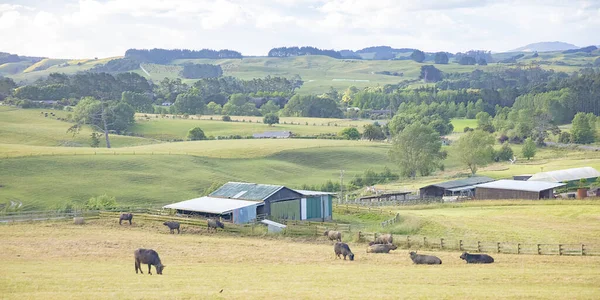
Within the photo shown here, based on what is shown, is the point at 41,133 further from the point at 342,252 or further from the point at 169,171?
the point at 342,252

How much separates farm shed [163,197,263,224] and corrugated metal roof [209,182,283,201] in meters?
0.94

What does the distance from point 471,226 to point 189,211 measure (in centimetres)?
2025

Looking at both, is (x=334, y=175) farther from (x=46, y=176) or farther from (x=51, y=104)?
(x=51, y=104)

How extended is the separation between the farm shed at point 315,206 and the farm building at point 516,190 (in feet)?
66.4

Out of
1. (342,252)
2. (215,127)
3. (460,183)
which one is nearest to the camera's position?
(342,252)

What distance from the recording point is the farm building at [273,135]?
123 meters

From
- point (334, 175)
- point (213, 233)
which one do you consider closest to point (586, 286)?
point (213, 233)

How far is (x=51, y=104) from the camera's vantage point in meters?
146

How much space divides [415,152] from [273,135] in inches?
1364

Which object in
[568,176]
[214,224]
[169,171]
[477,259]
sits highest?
[477,259]

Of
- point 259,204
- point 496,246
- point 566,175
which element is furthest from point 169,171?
point 496,246

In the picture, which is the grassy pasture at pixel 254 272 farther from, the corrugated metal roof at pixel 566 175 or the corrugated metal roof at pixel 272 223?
the corrugated metal roof at pixel 566 175

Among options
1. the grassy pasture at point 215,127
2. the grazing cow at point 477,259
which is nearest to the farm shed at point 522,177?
the grazing cow at point 477,259

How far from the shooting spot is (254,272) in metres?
30.1
